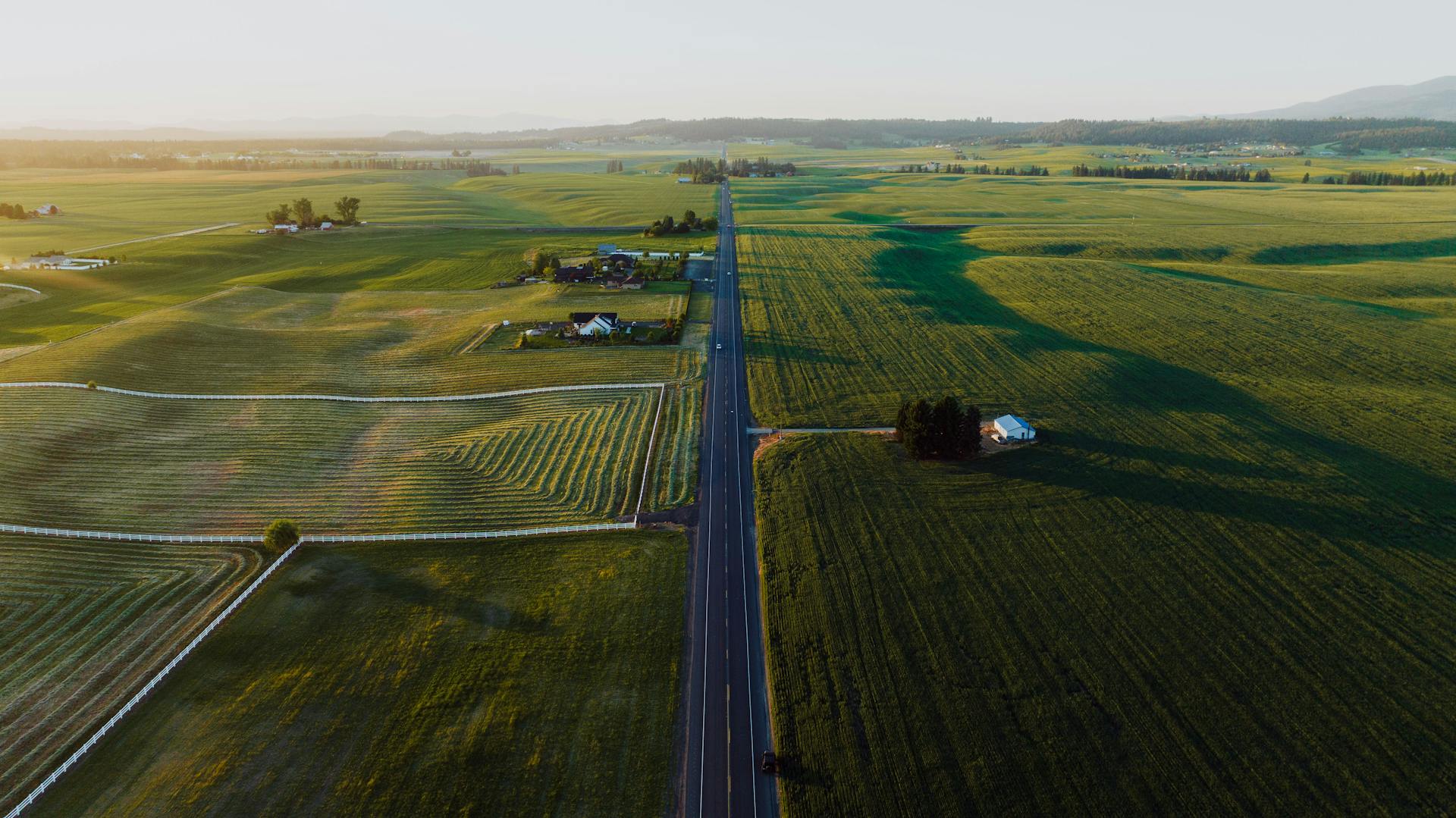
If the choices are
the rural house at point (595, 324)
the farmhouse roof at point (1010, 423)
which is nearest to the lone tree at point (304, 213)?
the rural house at point (595, 324)

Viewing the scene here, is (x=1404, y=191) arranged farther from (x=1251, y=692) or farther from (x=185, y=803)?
(x=185, y=803)

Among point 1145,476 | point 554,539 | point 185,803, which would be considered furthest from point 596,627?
point 1145,476

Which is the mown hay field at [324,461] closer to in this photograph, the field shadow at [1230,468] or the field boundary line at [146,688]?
the field boundary line at [146,688]

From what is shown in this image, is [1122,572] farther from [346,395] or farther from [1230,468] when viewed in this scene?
[346,395]

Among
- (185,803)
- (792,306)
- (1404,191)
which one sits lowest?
(185,803)

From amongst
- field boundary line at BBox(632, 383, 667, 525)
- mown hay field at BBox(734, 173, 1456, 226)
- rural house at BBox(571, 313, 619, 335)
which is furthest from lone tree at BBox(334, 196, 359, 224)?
field boundary line at BBox(632, 383, 667, 525)

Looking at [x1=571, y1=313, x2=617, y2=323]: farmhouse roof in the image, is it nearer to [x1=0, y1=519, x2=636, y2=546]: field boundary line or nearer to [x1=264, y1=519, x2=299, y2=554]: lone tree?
[x1=0, y1=519, x2=636, y2=546]: field boundary line
